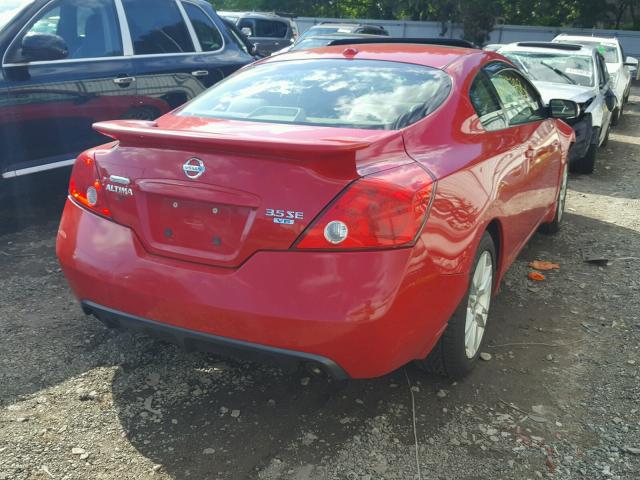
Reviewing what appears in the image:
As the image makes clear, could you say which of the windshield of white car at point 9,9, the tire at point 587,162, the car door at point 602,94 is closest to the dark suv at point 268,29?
the car door at point 602,94

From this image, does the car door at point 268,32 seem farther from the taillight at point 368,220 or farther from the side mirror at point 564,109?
the taillight at point 368,220

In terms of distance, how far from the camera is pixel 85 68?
17.7 feet

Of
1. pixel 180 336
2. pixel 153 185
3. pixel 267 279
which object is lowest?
pixel 180 336

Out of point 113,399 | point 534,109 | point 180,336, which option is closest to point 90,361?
point 113,399

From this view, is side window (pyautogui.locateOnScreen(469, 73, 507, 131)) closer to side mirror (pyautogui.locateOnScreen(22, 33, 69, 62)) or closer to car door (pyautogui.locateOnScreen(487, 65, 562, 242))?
car door (pyautogui.locateOnScreen(487, 65, 562, 242))

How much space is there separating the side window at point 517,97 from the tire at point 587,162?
379cm

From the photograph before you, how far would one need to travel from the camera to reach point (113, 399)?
3004mm

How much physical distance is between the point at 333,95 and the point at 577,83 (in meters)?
6.75

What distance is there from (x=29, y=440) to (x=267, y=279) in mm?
1241

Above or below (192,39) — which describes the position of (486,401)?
below

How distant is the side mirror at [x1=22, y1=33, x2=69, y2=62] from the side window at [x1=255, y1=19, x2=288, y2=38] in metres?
15.6

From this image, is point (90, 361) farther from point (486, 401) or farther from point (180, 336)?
point (486, 401)

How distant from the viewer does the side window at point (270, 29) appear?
20.1 metres

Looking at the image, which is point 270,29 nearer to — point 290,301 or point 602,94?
point 602,94
